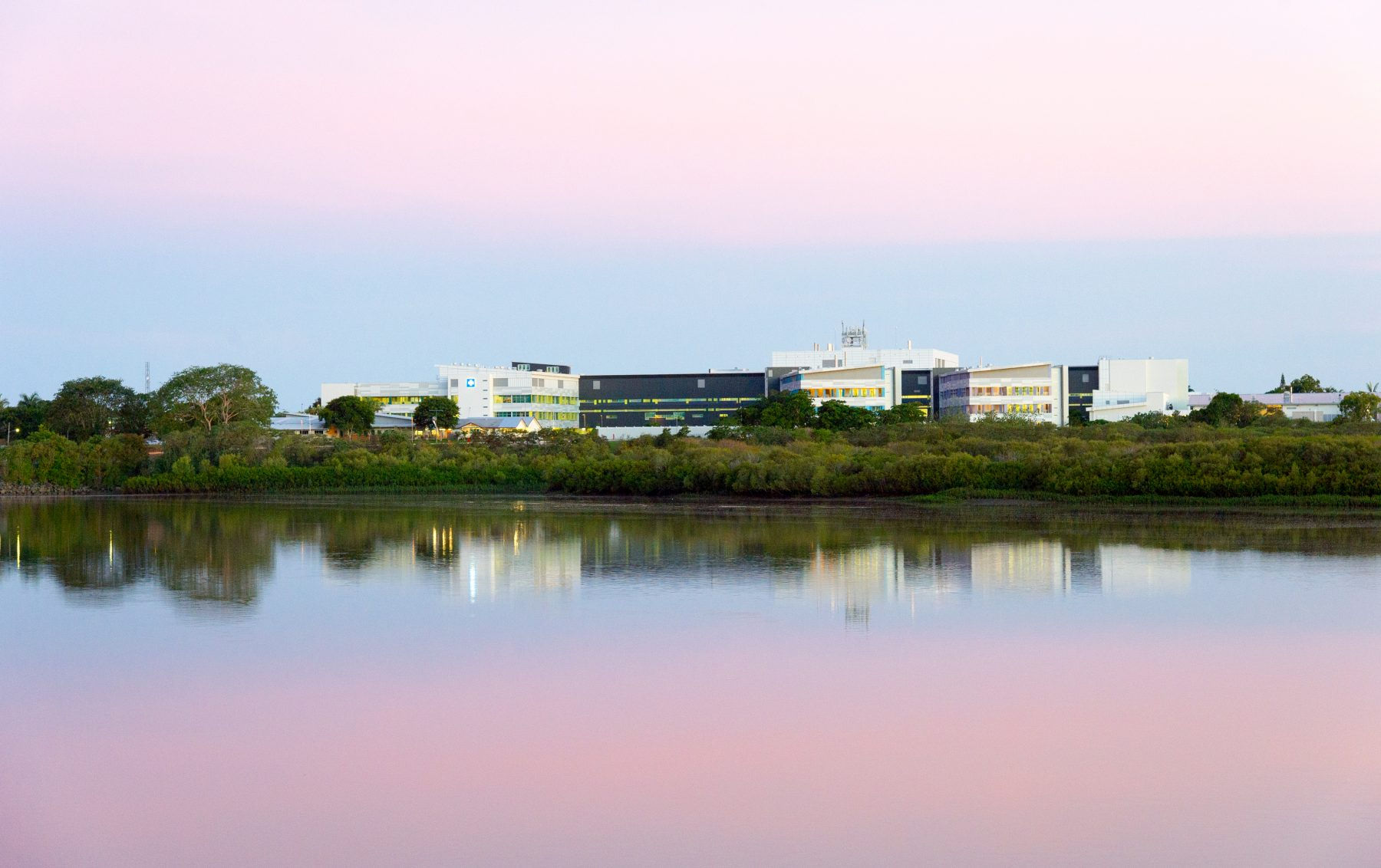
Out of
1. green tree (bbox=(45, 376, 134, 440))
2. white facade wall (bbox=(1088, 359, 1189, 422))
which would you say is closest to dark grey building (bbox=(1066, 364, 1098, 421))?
white facade wall (bbox=(1088, 359, 1189, 422))

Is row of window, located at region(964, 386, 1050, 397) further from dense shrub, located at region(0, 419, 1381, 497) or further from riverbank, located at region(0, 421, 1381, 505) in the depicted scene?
riverbank, located at region(0, 421, 1381, 505)

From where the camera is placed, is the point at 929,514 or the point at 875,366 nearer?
the point at 929,514

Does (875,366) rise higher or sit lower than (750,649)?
higher

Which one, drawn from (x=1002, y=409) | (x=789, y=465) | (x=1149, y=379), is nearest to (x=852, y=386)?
(x=1002, y=409)

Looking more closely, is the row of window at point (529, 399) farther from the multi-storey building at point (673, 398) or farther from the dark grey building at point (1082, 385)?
the dark grey building at point (1082, 385)

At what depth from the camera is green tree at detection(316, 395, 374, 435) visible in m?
90.2

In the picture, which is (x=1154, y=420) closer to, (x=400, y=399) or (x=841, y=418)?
(x=841, y=418)

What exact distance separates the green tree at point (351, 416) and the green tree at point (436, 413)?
14.0 feet

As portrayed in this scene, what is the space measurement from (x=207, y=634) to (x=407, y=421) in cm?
8806

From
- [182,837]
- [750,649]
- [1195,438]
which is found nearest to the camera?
[182,837]

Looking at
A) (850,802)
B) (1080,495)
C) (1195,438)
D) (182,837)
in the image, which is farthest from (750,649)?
(1195,438)

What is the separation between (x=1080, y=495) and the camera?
141 ft

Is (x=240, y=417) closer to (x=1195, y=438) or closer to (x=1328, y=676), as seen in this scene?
(x=1195, y=438)

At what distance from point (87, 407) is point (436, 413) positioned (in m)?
23.0
